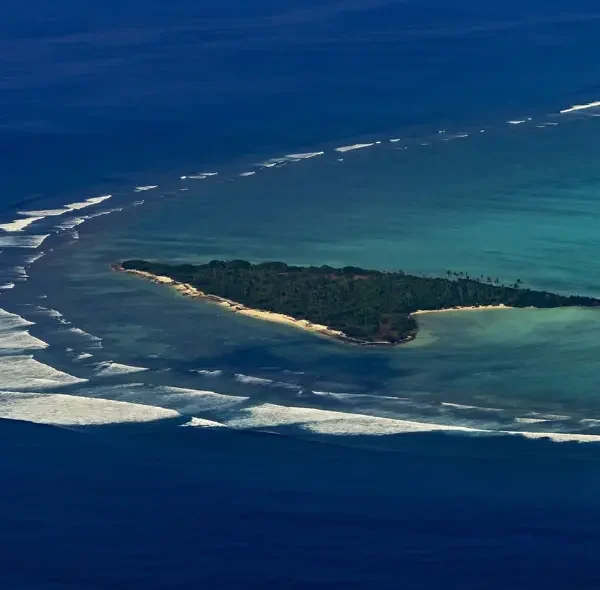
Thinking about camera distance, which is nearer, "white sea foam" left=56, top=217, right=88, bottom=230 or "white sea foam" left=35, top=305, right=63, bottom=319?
"white sea foam" left=35, top=305, right=63, bottom=319

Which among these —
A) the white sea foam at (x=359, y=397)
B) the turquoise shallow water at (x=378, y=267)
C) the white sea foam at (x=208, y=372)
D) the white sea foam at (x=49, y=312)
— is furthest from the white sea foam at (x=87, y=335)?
the white sea foam at (x=359, y=397)

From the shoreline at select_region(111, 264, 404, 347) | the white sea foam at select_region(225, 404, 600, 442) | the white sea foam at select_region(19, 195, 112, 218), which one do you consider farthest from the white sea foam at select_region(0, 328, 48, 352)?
the white sea foam at select_region(19, 195, 112, 218)

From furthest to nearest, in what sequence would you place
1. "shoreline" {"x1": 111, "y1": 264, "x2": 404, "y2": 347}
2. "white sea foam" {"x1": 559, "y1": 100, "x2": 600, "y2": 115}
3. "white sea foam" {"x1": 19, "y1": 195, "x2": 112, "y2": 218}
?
1. "white sea foam" {"x1": 559, "y1": 100, "x2": 600, "y2": 115}
2. "white sea foam" {"x1": 19, "y1": 195, "x2": 112, "y2": 218}
3. "shoreline" {"x1": 111, "y1": 264, "x2": 404, "y2": 347}

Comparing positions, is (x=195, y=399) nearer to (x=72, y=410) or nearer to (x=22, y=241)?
(x=72, y=410)

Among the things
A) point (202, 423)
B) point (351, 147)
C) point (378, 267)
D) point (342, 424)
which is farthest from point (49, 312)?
point (351, 147)

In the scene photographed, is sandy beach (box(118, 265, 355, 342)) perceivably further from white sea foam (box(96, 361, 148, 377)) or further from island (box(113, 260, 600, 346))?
white sea foam (box(96, 361, 148, 377))

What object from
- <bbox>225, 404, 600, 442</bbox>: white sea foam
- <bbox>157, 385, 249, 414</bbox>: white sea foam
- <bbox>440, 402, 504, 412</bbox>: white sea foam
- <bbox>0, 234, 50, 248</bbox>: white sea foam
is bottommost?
<bbox>225, 404, 600, 442</bbox>: white sea foam
